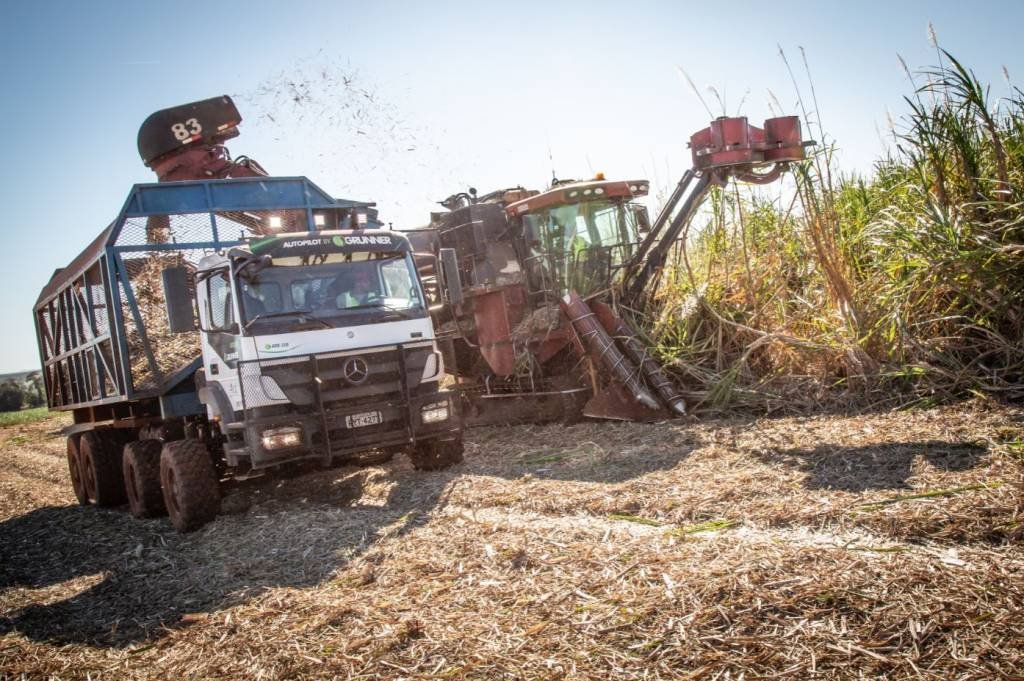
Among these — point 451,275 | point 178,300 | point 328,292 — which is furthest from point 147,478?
point 451,275

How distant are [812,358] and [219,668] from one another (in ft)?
18.6

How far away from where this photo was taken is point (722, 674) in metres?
2.70

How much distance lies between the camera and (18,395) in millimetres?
27078

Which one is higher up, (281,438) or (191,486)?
(281,438)

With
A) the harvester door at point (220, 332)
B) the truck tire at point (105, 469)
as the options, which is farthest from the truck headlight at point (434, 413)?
the truck tire at point (105, 469)

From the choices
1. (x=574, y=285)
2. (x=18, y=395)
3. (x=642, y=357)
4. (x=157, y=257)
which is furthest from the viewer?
(x=18, y=395)

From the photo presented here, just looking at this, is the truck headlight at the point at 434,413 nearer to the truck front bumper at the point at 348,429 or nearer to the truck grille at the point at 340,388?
the truck front bumper at the point at 348,429

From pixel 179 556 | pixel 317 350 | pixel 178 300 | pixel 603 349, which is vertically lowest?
pixel 179 556

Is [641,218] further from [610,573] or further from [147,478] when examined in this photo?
[610,573]

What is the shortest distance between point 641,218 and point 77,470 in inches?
295

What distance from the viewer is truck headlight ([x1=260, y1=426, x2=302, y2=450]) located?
6.09m

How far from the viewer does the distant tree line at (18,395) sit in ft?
87.5

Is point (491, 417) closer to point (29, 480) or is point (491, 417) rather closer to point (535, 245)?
point (535, 245)

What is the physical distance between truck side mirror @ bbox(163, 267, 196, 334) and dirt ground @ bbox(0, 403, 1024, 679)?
1699 millimetres
